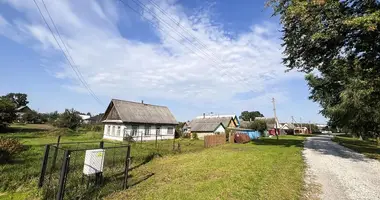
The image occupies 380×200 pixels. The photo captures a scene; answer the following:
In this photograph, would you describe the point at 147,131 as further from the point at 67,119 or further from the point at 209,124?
the point at 67,119

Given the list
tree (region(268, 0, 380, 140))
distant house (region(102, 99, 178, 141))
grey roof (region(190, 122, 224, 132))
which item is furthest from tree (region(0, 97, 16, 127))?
tree (region(268, 0, 380, 140))

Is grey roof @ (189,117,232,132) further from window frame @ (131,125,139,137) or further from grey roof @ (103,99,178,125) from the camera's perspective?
window frame @ (131,125,139,137)

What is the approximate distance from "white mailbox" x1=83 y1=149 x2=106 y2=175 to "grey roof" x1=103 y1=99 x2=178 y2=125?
2051 centimetres

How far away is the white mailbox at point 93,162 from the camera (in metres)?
6.82

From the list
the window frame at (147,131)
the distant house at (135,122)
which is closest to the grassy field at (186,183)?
the distant house at (135,122)

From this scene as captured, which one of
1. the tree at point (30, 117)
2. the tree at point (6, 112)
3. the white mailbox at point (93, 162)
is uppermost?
the tree at point (30, 117)

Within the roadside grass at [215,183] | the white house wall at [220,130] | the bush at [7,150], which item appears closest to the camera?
the roadside grass at [215,183]

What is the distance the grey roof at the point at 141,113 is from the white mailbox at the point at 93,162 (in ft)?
67.3

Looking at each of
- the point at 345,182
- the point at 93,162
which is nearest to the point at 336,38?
the point at 345,182

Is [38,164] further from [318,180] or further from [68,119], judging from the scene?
[68,119]

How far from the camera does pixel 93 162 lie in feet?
22.7

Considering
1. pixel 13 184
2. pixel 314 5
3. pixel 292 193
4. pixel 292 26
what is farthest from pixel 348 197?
pixel 292 26

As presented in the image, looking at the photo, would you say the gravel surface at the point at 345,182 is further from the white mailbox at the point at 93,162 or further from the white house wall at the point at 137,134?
the white house wall at the point at 137,134

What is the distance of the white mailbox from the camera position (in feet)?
22.4
